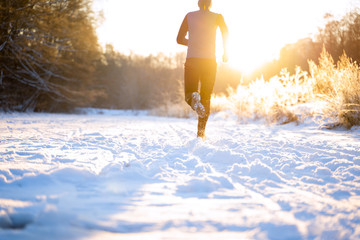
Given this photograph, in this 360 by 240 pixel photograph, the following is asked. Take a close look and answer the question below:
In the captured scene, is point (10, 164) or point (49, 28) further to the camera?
point (49, 28)

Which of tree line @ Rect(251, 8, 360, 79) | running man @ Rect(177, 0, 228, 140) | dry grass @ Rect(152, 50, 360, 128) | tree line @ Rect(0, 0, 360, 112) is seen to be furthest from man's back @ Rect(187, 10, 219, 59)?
tree line @ Rect(0, 0, 360, 112)

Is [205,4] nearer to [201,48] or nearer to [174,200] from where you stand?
[201,48]

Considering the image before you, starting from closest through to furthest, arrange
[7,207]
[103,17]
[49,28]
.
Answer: [7,207]
[49,28]
[103,17]

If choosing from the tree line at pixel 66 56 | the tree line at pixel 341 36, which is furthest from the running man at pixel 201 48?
the tree line at pixel 66 56

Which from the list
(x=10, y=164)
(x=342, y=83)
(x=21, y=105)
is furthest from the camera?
(x=21, y=105)

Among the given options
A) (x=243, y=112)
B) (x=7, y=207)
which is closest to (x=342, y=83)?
(x=243, y=112)

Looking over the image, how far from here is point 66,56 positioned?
13211 millimetres

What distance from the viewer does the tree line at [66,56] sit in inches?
283

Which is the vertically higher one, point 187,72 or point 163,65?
point 163,65

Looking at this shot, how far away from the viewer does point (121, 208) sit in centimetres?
92

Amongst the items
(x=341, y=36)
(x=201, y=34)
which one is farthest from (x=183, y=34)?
(x=341, y=36)

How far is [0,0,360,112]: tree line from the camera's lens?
720 cm

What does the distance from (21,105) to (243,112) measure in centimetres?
1065

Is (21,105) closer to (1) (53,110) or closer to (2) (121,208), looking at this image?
(1) (53,110)
